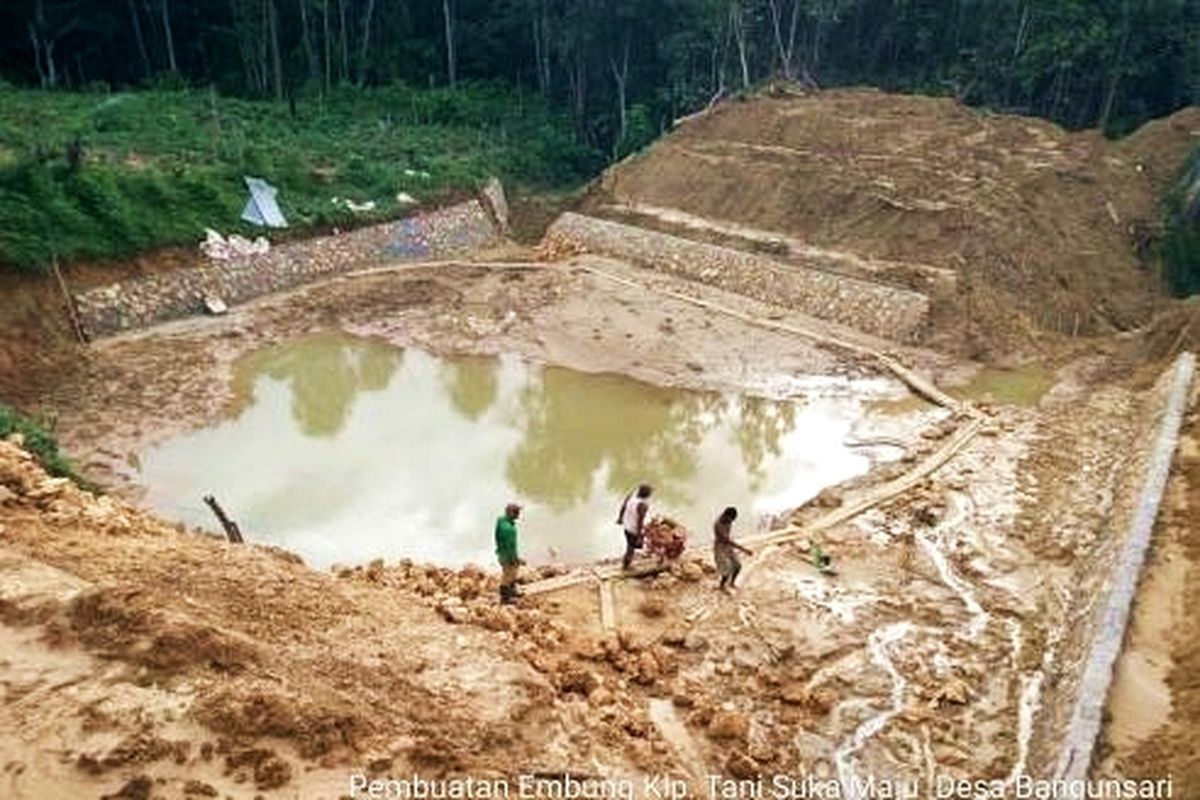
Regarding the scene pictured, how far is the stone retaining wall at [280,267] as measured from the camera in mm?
20344

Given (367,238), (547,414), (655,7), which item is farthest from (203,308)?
(655,7)

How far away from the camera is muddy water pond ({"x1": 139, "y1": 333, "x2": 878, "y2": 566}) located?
14594mm

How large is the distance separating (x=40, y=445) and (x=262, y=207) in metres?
10.9

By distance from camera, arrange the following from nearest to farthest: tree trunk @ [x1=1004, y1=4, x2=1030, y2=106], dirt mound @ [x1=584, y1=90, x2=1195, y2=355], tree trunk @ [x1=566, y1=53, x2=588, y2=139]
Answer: dirt mound @ [x1=584, y1=90, x2=1195, y2=355]
tree trunk @ [x1=1004, y1=4, x2=1030, y2=106]
tree trunk @ [x1=566, y1=53, x2=588, y2=139]

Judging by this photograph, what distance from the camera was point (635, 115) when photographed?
104ft

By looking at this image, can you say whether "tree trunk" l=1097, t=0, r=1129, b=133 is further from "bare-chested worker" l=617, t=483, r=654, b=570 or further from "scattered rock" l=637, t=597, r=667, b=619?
"scattered rock" l=637, t=597, r=667, b=619

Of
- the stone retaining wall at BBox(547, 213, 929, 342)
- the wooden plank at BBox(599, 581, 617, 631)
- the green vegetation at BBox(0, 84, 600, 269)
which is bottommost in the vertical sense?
the stone retaining wall at BBox(547, 213, 929, 342)

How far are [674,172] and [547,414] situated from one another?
11.4 metres

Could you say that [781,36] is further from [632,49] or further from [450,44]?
[450,44]

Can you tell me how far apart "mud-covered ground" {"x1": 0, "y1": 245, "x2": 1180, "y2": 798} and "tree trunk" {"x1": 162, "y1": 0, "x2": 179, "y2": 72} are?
18.9 meters

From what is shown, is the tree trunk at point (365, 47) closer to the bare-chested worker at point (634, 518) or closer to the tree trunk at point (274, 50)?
the tree trunk at point (274, 50)

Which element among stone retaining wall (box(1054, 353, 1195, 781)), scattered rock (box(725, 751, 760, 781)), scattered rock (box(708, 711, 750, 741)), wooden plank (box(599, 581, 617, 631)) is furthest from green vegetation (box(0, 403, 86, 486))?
stone retaining wall (box(1054, 353, 1195, 781))

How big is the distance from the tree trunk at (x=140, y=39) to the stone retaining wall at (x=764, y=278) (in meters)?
15.8

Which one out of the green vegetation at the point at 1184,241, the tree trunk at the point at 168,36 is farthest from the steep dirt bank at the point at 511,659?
the tree trunk at the point at 168,36
